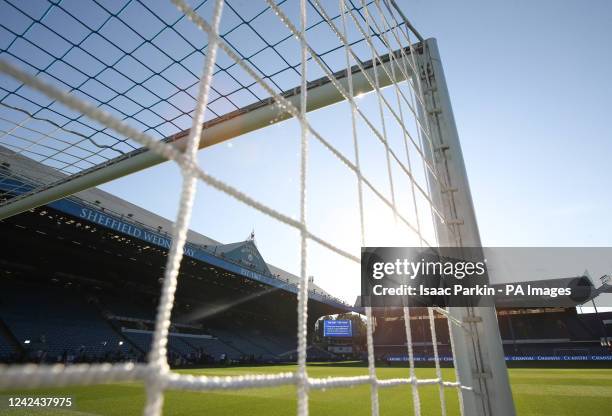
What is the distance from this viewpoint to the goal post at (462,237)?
1.77 meters

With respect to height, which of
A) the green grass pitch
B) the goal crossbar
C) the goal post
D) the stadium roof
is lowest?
the green grass pitch

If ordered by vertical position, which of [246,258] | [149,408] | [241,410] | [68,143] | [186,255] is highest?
[246,258]

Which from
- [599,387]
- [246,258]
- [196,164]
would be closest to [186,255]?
[246,258]

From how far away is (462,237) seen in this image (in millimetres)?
2139

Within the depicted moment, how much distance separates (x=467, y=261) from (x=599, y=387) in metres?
9.03

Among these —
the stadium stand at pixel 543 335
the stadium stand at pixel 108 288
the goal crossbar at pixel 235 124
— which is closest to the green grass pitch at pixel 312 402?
the goal crossbar at pixel 235 124

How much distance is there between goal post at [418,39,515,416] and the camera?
5.80ft

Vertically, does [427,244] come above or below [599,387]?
above

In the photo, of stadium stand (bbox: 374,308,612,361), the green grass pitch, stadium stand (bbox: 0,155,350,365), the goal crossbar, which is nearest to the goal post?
the goal crossbar

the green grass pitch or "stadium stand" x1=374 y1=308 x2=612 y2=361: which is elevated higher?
"stadium stand" x1=374 y1=308 x2=612 y2=361

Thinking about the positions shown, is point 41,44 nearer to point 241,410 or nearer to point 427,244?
point 427,244

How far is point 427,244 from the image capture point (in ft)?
7.41

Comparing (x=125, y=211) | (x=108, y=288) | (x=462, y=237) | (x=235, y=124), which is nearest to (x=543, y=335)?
(x=125, y=211)

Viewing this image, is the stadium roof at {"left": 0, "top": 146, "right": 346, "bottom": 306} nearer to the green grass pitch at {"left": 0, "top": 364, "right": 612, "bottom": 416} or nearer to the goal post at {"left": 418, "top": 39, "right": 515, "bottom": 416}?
the green grass pitch at {"left": 0, "top": 364, "right": 612, "bottom": 416}
